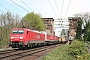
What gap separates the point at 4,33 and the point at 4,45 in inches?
91.0

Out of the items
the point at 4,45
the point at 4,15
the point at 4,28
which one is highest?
the point at 4,15

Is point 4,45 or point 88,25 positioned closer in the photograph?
point 4,45

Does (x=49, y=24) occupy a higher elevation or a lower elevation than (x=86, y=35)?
higher

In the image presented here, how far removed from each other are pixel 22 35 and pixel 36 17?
5442cm

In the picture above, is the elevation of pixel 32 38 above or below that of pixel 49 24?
below

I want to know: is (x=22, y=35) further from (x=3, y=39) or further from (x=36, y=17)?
(x=36, y=17)

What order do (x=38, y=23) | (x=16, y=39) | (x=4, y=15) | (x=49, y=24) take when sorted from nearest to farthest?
(x=16, y=39), (x=4, y=15), (x=38, y=23), (x=49, y=24)

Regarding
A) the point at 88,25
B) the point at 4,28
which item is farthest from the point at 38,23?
the point at 4,28

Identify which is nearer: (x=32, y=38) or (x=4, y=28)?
(x=32, y=38)

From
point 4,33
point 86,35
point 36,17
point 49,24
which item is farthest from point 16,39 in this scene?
point 49,24

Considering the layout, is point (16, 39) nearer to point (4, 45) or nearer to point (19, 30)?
point (19, 30)

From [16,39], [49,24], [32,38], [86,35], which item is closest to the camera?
[16,39]

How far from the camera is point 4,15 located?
171 ft

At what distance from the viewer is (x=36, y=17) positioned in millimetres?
87375
